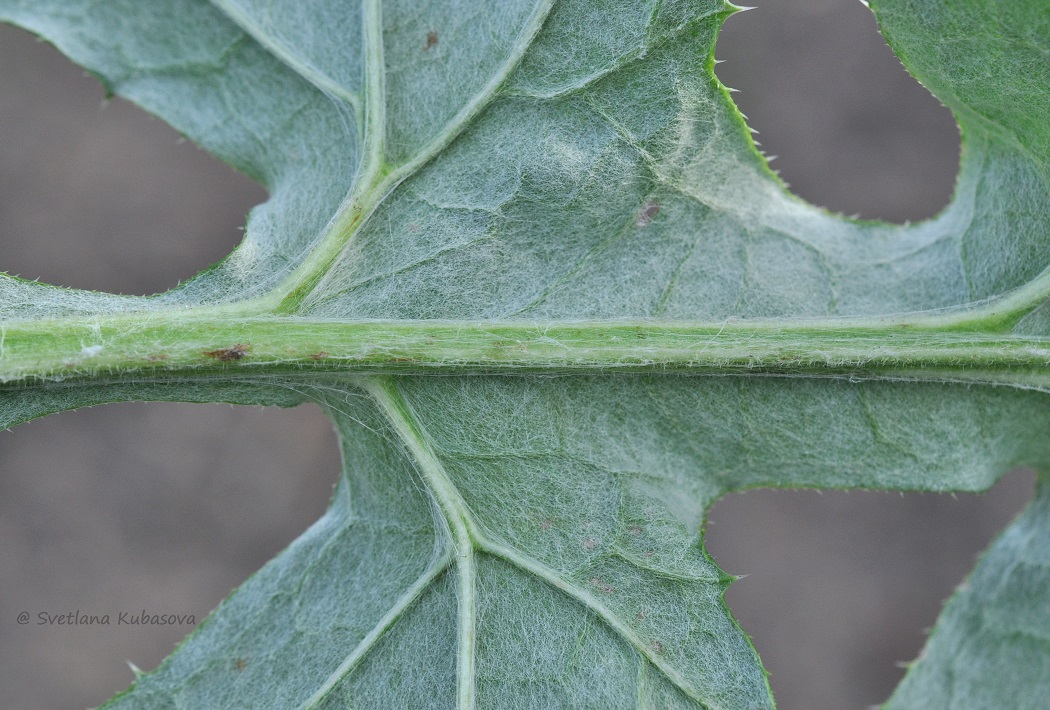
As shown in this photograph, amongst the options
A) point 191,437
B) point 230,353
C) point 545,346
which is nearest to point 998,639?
point 545,346

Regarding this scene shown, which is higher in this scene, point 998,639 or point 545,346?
point 545,346

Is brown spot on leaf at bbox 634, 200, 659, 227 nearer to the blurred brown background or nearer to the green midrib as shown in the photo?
the green midrib

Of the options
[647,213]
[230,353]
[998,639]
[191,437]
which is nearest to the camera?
[230,353]

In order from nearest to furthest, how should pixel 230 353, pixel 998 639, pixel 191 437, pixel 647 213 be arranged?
pixel 230 353, pixel 647 213, pixel 998 639, pixel 191 437

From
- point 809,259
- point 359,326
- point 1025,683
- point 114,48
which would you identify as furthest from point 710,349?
point 114,48

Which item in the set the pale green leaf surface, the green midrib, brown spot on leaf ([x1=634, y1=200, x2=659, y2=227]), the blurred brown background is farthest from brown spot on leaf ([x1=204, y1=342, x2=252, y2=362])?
the blurred brown background

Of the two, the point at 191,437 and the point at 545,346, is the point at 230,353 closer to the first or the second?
the point at 545,346

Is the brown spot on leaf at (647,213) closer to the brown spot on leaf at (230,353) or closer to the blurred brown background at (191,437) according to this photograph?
the brown spot on leaf at (230,353)
